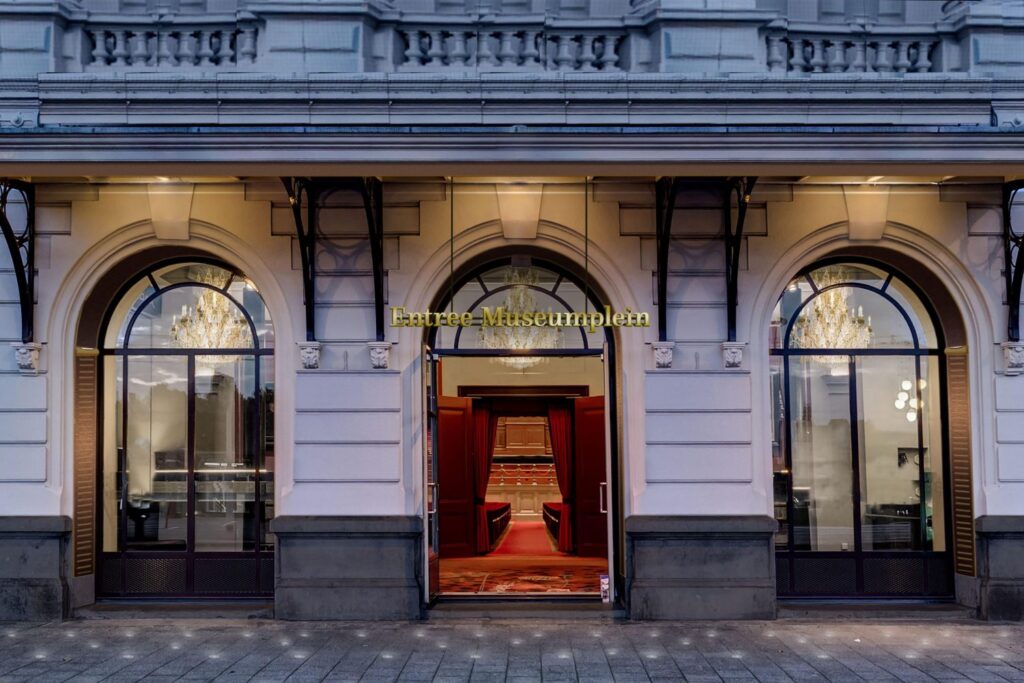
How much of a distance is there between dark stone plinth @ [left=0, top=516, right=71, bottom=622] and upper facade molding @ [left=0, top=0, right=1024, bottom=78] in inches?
201

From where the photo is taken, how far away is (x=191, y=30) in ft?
40.5

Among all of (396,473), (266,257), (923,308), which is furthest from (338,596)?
(923,308)

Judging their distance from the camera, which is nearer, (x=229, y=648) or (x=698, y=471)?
(x=229, y=648)

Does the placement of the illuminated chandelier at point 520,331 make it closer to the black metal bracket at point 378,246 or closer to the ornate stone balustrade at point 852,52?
the black metal bracket at point 378,246

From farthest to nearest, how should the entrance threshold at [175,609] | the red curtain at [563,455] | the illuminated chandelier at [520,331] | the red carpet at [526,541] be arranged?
the red carpet at [526,541], the red curtain at [563,455], the illuminated chandelier at [520,331], the entrance threshold at [175,609]

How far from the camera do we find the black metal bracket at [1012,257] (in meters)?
11.9

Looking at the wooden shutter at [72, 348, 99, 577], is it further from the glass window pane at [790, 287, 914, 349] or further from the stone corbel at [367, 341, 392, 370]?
the glass window pane at [790, 287, 914, 349]

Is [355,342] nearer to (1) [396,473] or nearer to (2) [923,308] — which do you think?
(1) [396,473]

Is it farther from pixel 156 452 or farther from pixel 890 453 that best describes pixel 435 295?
pixel 890 453

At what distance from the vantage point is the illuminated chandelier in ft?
42.2

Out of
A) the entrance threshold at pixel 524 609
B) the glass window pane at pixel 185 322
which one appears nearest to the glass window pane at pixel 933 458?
the entrance threshold at pixel 524 609

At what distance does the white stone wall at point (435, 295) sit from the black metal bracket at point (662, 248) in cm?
14

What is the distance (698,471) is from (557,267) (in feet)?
9.59

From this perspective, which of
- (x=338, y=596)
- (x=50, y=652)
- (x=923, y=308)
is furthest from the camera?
(x=923, y=308)
